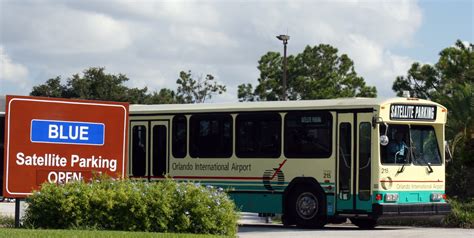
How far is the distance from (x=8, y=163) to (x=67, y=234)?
11.8 ft

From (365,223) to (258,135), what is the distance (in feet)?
11.1

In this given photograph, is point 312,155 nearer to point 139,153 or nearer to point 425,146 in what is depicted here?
point 425,146

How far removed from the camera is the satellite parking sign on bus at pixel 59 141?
19969mm

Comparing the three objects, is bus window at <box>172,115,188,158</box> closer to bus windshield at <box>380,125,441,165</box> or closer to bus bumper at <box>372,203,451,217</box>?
bus windshield at <box>380,125,441,165</box>

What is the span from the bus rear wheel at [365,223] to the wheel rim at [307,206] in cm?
128

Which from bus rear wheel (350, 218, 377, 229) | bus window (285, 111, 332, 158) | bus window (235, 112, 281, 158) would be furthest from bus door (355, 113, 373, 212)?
bus window (235, 112, 281, 158)

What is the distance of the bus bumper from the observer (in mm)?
24375

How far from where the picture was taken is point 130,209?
1891 cm

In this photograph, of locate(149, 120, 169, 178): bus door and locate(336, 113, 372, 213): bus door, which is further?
locate(149, 120, 169, 178): bus door

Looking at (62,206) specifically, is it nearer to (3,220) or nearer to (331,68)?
(3,220)

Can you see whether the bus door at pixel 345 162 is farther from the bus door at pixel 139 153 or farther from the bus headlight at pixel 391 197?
the bus door at pixel 139 153

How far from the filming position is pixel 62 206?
18.7m

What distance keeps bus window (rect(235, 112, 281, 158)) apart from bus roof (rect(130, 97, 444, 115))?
22 cm

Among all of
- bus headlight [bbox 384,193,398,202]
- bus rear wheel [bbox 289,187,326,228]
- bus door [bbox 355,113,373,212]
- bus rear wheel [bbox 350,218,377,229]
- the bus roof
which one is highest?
the bus roof
